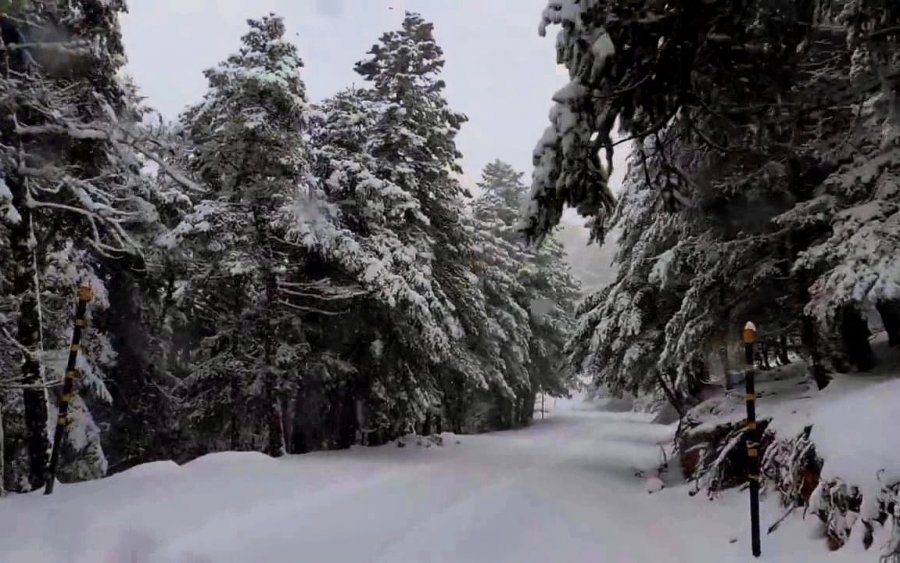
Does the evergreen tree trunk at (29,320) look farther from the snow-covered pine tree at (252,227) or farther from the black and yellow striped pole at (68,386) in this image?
the snow-covered pine tree at (252,227)

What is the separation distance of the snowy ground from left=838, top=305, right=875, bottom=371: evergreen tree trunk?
2499 millimetres

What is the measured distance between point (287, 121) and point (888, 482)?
11.0 m

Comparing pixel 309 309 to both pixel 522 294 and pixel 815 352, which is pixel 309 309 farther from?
pixel 522 294

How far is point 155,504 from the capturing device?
17.4 feet

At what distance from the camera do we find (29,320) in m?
7.12

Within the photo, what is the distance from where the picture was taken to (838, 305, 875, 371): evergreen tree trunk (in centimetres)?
817

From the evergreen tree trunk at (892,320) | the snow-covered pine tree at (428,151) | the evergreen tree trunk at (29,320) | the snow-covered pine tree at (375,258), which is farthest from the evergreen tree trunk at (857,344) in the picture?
the evergreen tree trunk at (29,320)

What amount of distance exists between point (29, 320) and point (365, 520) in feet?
14.7

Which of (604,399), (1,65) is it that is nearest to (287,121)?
(1,65)

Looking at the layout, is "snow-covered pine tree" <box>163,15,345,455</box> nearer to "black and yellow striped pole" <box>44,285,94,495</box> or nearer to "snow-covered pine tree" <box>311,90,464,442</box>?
"snow-covered pine tree" <box>311,90,464,442</box>

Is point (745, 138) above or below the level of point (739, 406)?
above

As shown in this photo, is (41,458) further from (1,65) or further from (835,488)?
(835,488)

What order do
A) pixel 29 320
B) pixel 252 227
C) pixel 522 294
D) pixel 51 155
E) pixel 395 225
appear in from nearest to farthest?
pixel 29 320 → pixel 51 155 → pixel 252 227 → pixel 395 225 → pixel 522 294

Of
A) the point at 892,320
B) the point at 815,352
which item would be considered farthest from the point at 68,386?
the point at 892,320
